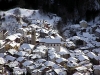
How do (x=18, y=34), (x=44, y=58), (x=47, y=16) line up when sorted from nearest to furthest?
(x=44, y=58) < (x=18, y=34) < (x=47, y=16)

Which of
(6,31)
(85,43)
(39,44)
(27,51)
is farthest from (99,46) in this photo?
(6,31)

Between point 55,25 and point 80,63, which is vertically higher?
point 55,25

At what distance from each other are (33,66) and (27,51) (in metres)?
3.65

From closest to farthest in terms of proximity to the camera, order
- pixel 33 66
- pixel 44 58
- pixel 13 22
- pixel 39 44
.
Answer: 1. pixel 33 66
2. pixel 44 58
3. pixel 39 44
4. pixel 13 22

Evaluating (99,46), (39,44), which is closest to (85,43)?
(99,46)

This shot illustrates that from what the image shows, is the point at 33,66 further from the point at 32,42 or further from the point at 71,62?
the point at 32,42

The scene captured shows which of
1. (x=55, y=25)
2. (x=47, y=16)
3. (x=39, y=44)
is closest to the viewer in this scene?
(x=39, y=44)

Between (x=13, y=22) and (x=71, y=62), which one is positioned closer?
(x=71, y=62)

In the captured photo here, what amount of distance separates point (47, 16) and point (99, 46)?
44.5 ft

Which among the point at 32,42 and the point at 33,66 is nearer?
the point at 33,66

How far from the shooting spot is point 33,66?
69.3 feet

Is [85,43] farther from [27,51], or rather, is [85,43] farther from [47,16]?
[47,16]

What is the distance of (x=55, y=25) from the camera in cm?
3672

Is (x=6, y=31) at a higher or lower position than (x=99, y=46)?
higher
